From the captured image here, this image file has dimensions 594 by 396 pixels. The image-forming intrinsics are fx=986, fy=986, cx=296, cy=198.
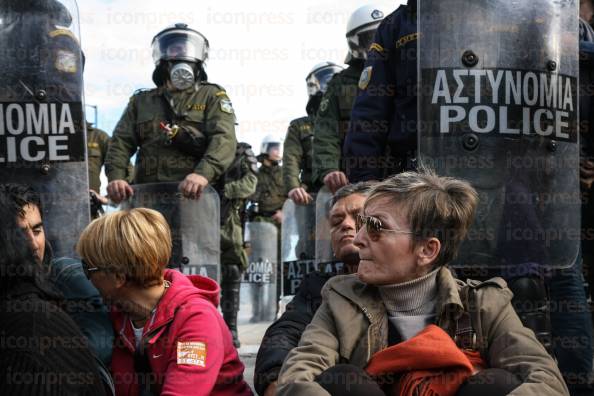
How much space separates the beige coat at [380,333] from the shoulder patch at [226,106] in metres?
4.05

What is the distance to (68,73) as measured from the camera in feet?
16.0

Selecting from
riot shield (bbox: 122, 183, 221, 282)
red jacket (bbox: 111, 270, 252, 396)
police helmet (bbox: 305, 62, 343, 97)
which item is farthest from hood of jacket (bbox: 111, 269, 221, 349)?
police helmet (bbox: 305, 62, 343, 97)

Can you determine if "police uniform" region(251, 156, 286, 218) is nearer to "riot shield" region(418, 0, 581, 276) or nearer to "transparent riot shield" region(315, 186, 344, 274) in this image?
"transparent riot shield" region(315, 186, 344, 274)

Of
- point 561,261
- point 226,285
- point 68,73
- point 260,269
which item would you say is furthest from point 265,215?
point 561,261

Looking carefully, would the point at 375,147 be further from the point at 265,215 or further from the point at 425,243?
the point at 265,215

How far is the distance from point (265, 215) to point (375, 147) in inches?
352

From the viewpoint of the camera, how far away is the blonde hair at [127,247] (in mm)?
3328

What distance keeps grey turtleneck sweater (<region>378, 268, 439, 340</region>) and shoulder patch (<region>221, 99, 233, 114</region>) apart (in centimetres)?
408

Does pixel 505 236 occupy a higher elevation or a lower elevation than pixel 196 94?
lower

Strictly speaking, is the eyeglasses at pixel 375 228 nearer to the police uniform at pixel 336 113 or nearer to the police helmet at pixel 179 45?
the police uniform at pixel 336 113

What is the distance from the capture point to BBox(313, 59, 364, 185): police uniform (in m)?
6.14

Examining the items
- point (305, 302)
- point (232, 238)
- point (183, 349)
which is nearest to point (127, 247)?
point (183, 349)

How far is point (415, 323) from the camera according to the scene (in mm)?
2785

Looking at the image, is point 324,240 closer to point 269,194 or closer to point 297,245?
point 297,245
